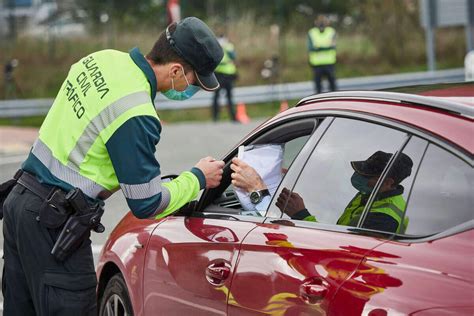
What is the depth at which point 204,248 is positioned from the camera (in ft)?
16.1

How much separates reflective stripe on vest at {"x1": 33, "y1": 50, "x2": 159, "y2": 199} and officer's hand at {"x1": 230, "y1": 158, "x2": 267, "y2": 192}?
46 centimetres

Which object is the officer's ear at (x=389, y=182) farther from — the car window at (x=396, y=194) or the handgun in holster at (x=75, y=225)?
the handgun in holster at (x=75, y=225)

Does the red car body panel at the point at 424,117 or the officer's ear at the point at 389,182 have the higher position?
the red car body panel at the point at 424,117

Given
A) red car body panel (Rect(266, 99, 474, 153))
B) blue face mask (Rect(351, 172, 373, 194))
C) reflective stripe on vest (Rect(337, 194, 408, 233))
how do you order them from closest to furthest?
red car body panel (Rect(266, 99, 474, 153)) → reflective stripe on vest (Rect(337, 194, 408, 233)) → blue face mask (Rect(351, 172, 373, 194))

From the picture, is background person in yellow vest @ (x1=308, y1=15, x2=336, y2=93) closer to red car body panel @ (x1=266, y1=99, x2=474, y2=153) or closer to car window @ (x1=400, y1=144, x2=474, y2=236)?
red car body panel @ (x1=266, y1=99, x2=474, y2=153)

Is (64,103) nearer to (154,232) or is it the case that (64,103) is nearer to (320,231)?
(154,232)

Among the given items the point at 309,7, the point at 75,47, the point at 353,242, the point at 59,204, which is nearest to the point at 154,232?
the point at 59,204

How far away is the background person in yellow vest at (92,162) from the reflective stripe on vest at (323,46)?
19300 millimetres

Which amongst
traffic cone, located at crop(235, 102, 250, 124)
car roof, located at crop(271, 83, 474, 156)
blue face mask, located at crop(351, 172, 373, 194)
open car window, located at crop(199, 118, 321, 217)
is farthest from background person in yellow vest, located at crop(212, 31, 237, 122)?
blue face mask, located at crop(351, 172, 373, 194)

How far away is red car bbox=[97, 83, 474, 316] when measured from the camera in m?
3.74

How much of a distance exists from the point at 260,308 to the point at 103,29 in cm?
2428

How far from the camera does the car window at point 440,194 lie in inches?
148

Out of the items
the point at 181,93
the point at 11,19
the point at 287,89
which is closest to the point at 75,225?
the point at 181,93

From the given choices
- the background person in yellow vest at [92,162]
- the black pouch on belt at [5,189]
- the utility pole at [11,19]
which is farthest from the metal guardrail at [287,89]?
the background person in yellow vest at [92,162]
